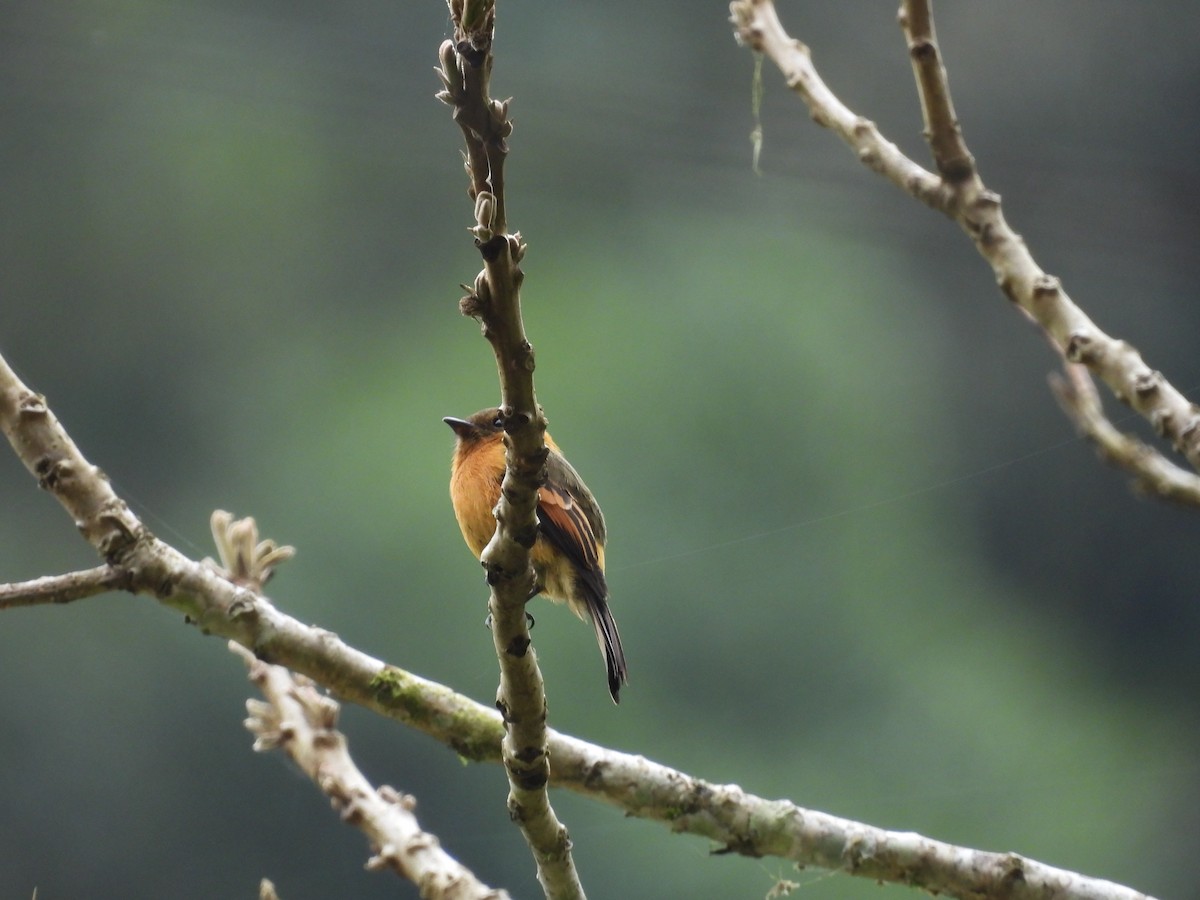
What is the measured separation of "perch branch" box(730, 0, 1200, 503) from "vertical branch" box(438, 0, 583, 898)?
0.88m

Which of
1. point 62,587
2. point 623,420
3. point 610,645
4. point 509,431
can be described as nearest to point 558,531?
point 610,645

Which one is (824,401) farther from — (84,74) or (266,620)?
(266,620)

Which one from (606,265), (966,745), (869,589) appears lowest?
(966,745)

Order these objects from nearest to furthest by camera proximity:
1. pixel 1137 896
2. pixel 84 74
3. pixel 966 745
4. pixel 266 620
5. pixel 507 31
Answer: pixel 1137 896 → pixel 266 620 → pixel 84 74 → pixel 966 745 → pixel 507 31

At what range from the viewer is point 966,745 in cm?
918

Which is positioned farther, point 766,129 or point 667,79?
point 667,79

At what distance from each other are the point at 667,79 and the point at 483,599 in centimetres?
440

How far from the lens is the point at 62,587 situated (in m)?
2.17

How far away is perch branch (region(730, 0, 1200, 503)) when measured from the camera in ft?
6.58

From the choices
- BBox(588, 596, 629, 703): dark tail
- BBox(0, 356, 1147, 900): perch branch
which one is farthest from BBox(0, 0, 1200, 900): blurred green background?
BBox(0, 356, 1147, 900): perch branch

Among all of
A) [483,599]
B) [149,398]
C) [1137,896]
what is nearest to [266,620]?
[1137,896]

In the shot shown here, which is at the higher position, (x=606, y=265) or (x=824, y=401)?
(x=606, y=265)

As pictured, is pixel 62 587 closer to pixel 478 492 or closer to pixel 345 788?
pixel 345 788

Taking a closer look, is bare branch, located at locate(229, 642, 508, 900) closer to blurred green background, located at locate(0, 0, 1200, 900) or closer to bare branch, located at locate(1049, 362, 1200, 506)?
bare branch, located at locate(1049, 362, 1200, 506)
